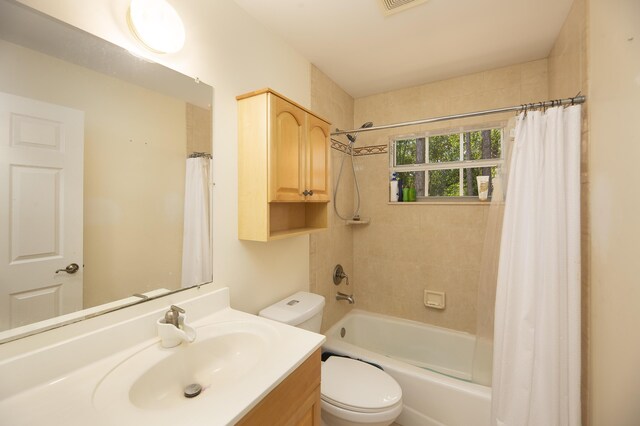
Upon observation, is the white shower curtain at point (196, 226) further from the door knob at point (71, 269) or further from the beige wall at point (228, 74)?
the door knob at point (71, 269)

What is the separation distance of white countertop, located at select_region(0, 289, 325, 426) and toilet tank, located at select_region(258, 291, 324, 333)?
17.1 inches

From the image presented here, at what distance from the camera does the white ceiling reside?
1.39 metres

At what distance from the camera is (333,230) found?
2.24 m

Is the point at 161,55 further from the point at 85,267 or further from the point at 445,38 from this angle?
the point at 445,38

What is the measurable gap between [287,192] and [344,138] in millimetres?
1254

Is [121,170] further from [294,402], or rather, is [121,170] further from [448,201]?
[448,201]

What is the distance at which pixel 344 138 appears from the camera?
2.40m

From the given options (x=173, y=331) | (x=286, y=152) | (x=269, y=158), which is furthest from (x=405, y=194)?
(x=173, y=331)

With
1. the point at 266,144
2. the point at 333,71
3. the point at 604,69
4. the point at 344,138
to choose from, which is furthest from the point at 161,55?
the point at 604,69

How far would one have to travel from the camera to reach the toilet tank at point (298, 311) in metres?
1.37

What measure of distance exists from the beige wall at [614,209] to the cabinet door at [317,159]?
49.2 inches

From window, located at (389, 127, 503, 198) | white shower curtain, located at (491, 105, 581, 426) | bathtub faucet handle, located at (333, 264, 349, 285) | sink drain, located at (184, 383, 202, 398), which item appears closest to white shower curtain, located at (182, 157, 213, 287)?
sink drain, located at (184, 383, 202, 398)

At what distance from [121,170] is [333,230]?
1570 millimetres

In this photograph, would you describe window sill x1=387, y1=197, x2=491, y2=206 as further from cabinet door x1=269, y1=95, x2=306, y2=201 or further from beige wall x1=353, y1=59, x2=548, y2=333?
cabinet door x1=269, y1=95, x2=306, y2=201
